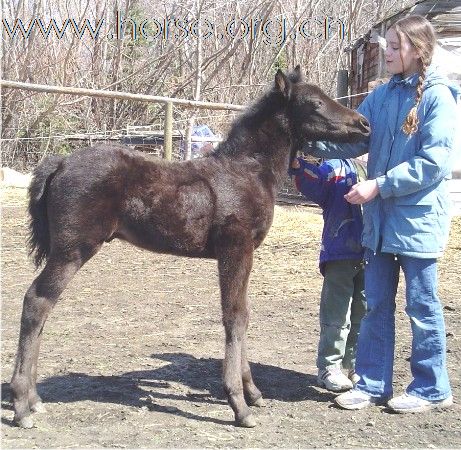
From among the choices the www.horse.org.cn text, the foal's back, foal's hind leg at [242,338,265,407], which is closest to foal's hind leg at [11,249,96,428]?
the foal's back

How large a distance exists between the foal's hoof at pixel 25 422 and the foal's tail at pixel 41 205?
0.93 m

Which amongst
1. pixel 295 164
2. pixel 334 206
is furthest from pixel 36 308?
pixel 334 206

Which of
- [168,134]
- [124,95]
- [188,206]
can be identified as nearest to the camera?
[188,206]

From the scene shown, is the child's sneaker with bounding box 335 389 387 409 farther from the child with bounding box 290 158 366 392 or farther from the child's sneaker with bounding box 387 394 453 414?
the child with bounding box 290 158 366 392

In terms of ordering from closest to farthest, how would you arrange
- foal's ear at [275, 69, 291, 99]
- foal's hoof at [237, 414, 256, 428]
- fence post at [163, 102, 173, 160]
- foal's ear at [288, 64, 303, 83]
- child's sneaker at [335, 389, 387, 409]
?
1. foal's hoof at [237, 414, 256, 428]
2. child's sneaker at [335, 389, 387, 409]
3. foal's ear at [275, 69, 291, 99]
4. foal's ear at [288, 64, 303, 83]
5. fence post at [163, 102, 173, 160]

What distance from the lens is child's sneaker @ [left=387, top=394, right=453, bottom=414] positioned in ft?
13.4

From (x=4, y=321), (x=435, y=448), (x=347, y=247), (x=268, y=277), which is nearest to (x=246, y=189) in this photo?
(x=347, y=247)

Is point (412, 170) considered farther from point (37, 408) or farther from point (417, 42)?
point (37, 408)

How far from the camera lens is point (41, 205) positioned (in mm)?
4098

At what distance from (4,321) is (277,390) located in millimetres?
2459

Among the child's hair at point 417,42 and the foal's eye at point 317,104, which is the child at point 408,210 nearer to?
the child's hair at point 417,42

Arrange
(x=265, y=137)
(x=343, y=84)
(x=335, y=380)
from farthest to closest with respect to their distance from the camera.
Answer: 1. (x=343, y=84)
2. (x=335, y=380)
3. (x=265, y=137)

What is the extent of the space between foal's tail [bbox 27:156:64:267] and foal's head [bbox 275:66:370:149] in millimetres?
1415

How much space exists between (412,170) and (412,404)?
1363mm
